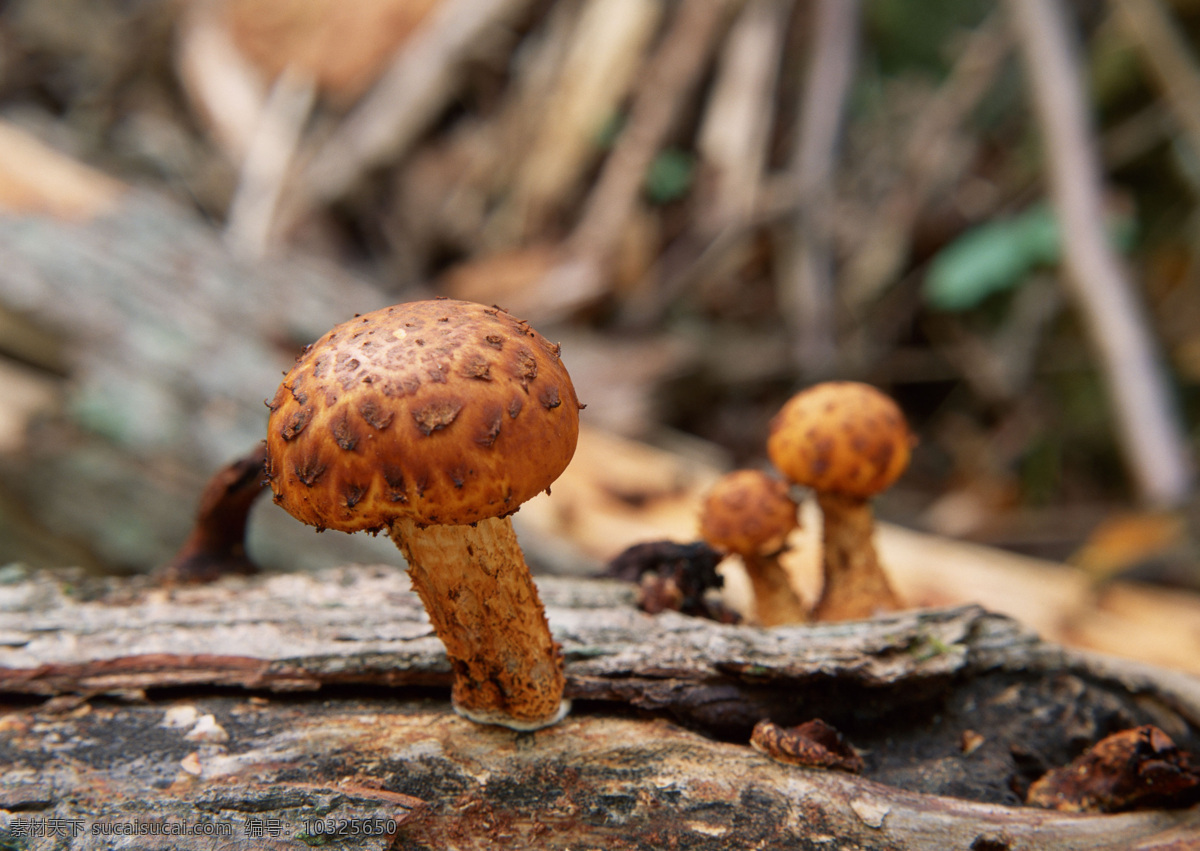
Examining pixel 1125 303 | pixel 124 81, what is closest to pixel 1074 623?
pixel 1125 303

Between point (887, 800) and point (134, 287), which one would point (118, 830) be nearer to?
point (887, 800)

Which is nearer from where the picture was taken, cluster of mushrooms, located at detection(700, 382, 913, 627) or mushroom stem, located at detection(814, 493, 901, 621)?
cluster of mushrooms, located at detection(700, 382, 913, 627)

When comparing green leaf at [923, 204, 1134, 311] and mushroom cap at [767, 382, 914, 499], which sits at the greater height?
green leaf at [923, 204, 1134, 311]

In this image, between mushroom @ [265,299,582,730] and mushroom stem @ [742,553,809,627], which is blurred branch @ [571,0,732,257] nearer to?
mushroom stem @ [742,553,809,627]

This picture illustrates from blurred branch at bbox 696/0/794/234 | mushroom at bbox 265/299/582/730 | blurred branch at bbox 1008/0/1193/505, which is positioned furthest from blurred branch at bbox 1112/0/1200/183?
mushroom at bbox 265/299/582/730

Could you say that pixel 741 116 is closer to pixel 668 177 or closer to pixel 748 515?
pixel 668 177

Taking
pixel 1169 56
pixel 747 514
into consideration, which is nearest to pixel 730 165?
pixel 1169 56

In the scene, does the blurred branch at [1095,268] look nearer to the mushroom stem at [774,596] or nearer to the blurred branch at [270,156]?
the mushroom stem at [774,596]
